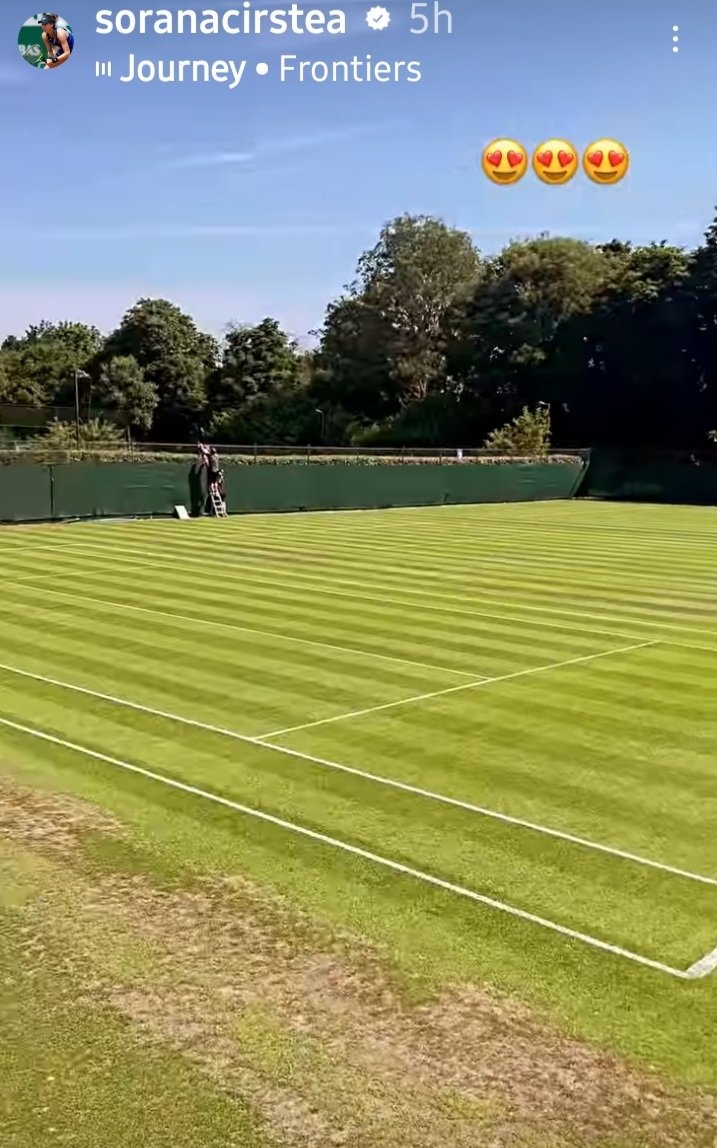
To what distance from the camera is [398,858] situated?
6418 mm

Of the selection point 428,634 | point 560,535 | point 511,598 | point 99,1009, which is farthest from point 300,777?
point 560,535

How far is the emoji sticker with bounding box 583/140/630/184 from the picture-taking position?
83.5ft

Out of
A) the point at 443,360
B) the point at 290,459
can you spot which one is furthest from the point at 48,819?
the point at 443,360

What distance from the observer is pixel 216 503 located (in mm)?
34750

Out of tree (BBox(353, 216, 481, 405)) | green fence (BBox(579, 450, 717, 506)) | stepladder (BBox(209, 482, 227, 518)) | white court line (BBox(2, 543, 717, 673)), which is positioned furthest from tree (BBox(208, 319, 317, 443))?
white court line (BBox(2, 543, 717, 673))

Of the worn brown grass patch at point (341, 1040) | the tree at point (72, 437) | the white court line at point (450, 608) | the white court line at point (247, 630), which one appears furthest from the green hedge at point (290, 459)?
the worn brown grass patch at point (341, 1040)

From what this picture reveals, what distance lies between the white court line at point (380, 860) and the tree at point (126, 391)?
278ft

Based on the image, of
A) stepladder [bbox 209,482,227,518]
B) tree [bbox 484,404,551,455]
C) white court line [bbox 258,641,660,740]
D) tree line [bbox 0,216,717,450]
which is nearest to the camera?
white court line [bbox 258,641,660,740]

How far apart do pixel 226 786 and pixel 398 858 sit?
5.72 feet

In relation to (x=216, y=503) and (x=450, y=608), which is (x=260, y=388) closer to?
(x=216, y=503)

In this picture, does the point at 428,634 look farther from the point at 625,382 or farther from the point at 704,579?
the point at 625,382

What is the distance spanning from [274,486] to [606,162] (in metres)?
16.4

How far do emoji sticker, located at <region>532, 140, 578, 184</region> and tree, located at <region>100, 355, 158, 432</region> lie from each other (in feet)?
228

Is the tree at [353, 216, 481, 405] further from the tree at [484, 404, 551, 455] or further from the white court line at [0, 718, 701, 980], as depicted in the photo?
the white court line at [0, 718, 701, 980]
